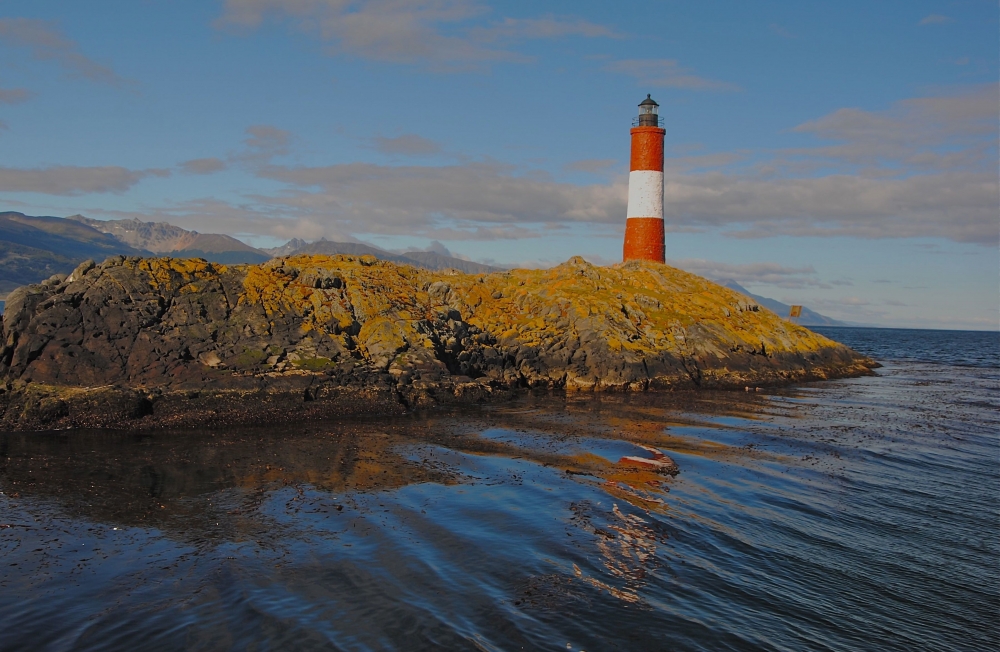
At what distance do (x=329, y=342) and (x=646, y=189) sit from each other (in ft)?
106

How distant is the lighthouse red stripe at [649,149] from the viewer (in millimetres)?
54688

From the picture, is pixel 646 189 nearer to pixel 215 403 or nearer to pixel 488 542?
pixel 215 403

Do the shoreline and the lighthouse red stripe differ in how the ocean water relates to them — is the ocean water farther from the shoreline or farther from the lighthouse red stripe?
the lighthouse red stripe

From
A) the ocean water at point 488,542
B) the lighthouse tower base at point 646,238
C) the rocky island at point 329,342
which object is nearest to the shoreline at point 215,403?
the rocky island at point 329,342

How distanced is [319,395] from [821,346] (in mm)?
39943

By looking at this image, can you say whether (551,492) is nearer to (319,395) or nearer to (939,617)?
(939,617)

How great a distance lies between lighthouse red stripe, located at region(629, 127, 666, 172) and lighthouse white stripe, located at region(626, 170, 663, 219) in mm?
477

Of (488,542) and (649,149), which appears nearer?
(488,542)

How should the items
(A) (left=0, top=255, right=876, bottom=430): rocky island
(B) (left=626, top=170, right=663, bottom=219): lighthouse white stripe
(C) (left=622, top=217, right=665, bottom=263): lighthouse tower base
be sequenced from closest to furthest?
(A) (left=0, top=255, right=876, bottom=430): rocky island < (B) (left=626, top=170, right=663, bottom=219): lighthouse white stripe < (C) (left=622, top=217, right=665, bottom=263): lighthouse tower base

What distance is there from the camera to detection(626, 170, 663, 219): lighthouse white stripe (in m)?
54.7

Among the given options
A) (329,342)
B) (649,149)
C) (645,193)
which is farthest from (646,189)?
(329,342)

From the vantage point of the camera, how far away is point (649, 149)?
180ft

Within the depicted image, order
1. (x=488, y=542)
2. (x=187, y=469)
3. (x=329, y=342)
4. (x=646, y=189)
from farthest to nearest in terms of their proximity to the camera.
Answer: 1. (x=646, y=189)
2. (x=329, y=342)
3. (x=187, y=469)
4. (x=488, y=542)

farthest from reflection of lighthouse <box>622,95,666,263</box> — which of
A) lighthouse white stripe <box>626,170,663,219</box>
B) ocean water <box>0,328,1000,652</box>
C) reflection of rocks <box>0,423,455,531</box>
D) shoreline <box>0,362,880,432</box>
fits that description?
reflection of rocks <box>0,423,455,531</box>
